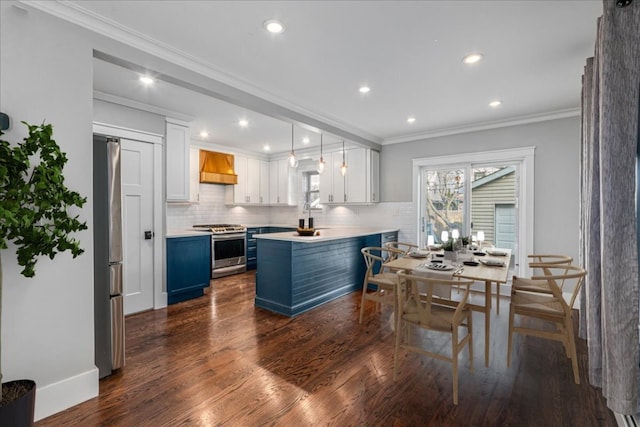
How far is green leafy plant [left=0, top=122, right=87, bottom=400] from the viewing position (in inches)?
59.2

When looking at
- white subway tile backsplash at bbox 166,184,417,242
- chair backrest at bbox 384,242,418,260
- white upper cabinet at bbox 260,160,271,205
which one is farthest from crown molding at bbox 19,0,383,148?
white upper cabinet at bbox 260,160,271,205

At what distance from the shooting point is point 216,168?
5812mm

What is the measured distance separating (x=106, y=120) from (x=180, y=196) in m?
1.25

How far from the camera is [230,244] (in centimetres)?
579

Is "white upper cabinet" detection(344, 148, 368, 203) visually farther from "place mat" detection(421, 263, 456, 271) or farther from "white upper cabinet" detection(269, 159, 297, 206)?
"place mat" detection(421, 263, 456, 271)

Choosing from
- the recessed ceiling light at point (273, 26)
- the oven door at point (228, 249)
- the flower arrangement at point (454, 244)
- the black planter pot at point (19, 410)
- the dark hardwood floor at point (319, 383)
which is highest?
the recessed ceiling light at point (273, 26)

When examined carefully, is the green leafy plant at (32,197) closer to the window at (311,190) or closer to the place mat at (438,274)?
the place mat at (438,274)

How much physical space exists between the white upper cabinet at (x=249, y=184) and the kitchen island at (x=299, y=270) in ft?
8.86

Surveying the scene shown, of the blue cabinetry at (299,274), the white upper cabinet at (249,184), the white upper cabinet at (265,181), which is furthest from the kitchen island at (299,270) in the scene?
the white upper cabinet at (265,181)

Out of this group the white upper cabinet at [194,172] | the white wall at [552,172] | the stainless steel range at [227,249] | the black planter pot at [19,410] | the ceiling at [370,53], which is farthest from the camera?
the stainless steel range at [227,249]

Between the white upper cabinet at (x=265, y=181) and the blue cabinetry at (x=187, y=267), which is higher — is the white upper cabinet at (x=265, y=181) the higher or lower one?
the higher one

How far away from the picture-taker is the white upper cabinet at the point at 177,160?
407 cm

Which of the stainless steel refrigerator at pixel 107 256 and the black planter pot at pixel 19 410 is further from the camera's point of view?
the stainless steel refrigerator at pixel 107 256

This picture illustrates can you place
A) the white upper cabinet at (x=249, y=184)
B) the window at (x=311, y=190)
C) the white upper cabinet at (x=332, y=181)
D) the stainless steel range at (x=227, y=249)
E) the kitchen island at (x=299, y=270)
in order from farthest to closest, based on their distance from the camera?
the window at (x=311, y=190) → the white upper cabinet at (x=249, y=184) → the white upper cabinet at (x=332, y=181) → the stainless steel range at (x=227, y=249) → the kitchen island at (x=299, y=270)
